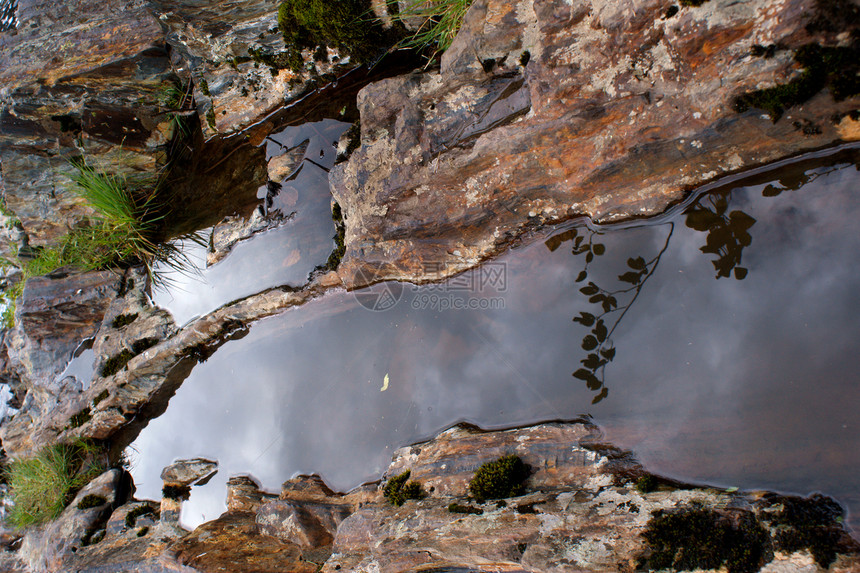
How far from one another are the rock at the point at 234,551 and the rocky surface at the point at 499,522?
0.04ft

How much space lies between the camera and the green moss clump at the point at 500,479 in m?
3.57

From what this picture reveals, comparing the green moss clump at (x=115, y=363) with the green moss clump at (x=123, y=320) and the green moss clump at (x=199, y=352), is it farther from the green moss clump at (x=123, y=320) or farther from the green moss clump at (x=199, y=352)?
the green moss clump at (x=199, y=352)

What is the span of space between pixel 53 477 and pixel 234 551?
384 centimetres

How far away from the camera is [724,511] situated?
9.14 ft

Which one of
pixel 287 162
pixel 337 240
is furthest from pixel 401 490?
pixel 287 162

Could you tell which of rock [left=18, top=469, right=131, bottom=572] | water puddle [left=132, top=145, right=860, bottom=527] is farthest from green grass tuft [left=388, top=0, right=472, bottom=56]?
rock [left=18, top=469, right=131, bottom=572]

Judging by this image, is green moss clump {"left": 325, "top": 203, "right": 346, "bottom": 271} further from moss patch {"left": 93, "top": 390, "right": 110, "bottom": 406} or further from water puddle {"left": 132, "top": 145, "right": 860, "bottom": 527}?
moss patch {"left": 93, "top": 390, "right": 110, "bottom": 406}

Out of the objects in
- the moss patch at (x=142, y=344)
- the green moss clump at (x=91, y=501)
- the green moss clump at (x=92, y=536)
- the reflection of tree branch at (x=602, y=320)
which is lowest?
the green moss clump at (x=92, y=536)

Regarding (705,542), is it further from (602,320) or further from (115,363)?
(115,363)

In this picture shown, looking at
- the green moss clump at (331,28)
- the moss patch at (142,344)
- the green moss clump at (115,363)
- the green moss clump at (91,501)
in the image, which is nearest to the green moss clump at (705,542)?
the green moss clump at (331,28)

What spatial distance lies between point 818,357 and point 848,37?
1.89m

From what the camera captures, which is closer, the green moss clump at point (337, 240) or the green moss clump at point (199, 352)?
the green moss clump at point (337, 240)

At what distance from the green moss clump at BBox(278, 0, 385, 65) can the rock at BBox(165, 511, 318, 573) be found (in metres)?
5.14

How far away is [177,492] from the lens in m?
5.62
